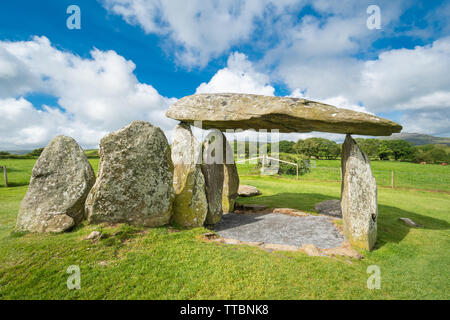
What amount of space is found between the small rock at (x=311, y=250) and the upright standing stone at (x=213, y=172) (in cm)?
303

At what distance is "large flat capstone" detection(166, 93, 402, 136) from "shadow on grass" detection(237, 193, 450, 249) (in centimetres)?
317

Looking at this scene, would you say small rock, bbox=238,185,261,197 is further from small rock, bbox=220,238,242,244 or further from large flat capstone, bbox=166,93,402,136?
small rock, bbox=220,238,242,244

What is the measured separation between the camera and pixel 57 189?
5.38 metres

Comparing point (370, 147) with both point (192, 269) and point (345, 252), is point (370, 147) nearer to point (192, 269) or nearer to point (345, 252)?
point (345, 252)

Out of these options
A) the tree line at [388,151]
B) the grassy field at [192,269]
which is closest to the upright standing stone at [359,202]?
the grassy field at [192,269]

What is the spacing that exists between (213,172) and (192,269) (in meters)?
3.84

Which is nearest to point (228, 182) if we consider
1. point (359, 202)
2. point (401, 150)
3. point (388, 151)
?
point (359, 202)

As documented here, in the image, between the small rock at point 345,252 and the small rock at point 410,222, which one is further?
the small rock at point 410,222

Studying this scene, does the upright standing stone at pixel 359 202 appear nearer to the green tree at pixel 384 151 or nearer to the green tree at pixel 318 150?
the green tree at pixel 318 150

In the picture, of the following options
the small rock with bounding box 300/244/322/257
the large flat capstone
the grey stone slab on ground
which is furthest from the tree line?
the small rock with bounding box 300/244/322/257

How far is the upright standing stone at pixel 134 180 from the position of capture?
5.36 metres

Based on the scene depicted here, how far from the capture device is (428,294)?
3.65 m

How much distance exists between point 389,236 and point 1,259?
31.8ft
